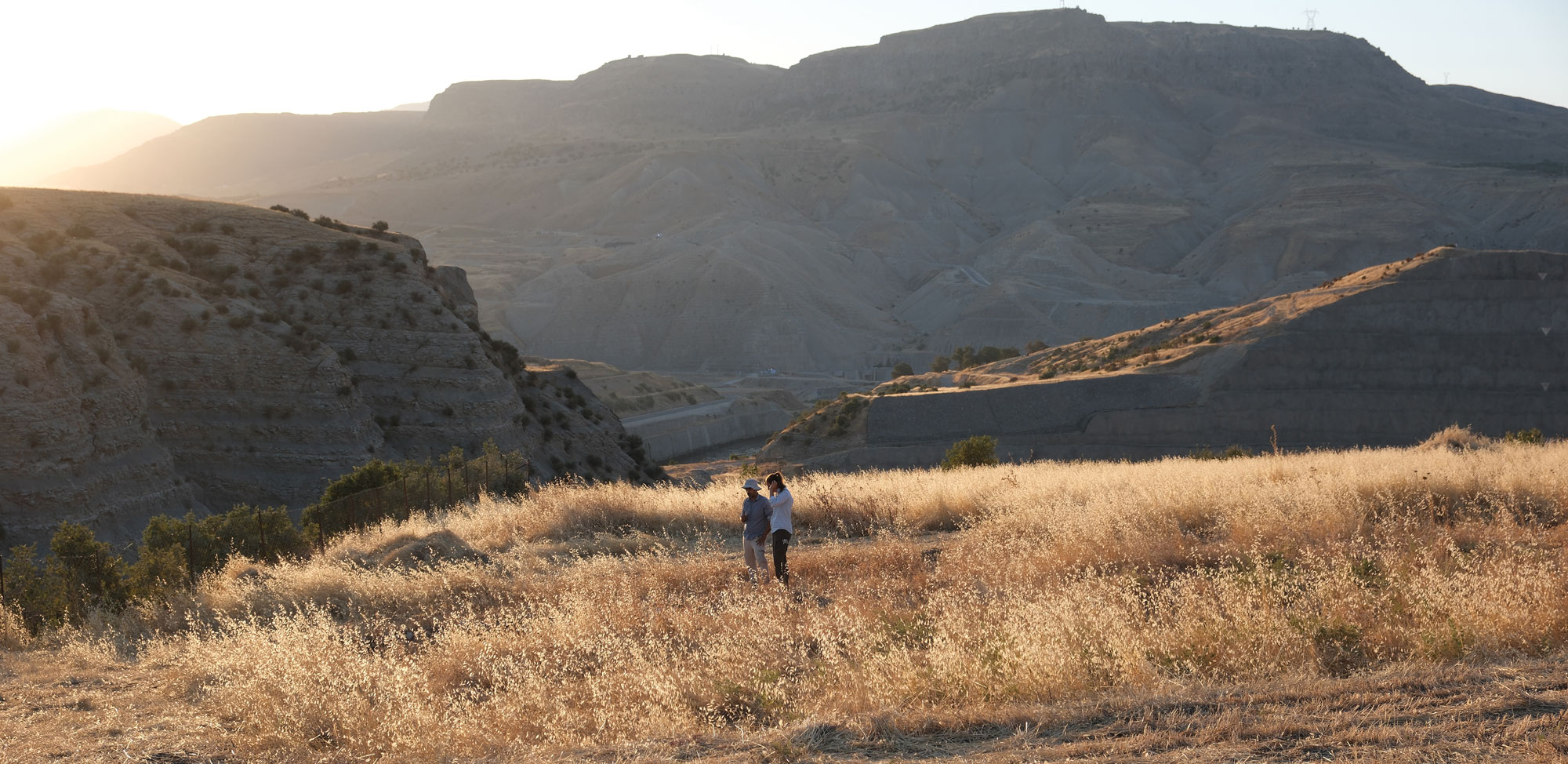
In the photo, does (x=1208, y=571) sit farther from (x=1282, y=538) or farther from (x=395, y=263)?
(x=395, y=263)

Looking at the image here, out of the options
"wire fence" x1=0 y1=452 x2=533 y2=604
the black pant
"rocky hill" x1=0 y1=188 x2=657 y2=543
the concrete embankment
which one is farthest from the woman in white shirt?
the concrete embankment

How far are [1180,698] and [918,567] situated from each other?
5.19 metres

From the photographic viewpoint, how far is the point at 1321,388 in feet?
172

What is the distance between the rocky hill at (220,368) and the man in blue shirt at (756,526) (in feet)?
68.5

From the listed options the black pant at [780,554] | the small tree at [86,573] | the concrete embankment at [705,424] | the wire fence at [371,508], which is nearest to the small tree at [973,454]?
the wire fence at [371,508]

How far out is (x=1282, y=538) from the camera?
420 inches

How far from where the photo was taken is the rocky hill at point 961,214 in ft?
355

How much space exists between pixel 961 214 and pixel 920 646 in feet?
508

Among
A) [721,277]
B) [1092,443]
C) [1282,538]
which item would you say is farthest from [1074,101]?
[1282,538]

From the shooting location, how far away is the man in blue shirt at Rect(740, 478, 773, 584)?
11.4 m

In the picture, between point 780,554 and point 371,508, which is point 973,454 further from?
point 780,554

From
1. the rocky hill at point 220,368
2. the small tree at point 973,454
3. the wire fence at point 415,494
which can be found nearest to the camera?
the wire fence at point 415,494

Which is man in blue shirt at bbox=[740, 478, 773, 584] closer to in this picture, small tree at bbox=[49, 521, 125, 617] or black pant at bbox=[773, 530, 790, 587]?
black pant at bbox=[773, 530, 790, 587]

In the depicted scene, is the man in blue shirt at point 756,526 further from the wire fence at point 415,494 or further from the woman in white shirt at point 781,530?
the wire fence at point 415,494
